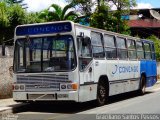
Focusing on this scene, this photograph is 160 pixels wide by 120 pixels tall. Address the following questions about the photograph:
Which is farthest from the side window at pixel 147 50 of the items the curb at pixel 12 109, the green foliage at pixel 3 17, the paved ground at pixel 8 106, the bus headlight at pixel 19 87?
the green foliage at pixel 3 17

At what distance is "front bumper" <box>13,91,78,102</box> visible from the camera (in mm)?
13578

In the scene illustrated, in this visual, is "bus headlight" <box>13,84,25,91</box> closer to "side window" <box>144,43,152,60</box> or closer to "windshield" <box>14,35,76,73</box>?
"windshield" <box>14,35,76,73</box>

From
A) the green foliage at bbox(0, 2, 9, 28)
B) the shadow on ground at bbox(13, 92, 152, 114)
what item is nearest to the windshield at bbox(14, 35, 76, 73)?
the shadow on ground at bbox(13, 92, 152, 114)

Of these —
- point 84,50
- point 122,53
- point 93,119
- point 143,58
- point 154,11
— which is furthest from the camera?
point 154,11

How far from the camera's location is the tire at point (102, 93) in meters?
15.6

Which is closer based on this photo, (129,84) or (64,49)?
(64,49)

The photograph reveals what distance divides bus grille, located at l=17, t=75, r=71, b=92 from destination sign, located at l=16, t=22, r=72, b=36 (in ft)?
4.78

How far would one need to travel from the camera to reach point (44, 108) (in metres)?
15.4

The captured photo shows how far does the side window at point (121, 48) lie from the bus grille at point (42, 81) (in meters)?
4.81

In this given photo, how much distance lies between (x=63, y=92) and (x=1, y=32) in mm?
28293

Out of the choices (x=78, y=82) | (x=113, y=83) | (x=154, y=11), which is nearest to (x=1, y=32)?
(x=113, y=83)

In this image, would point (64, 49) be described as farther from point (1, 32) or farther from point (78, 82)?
point (1, 32)

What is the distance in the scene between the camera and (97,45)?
1573 cm

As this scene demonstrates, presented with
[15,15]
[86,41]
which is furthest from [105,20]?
[86,41]
